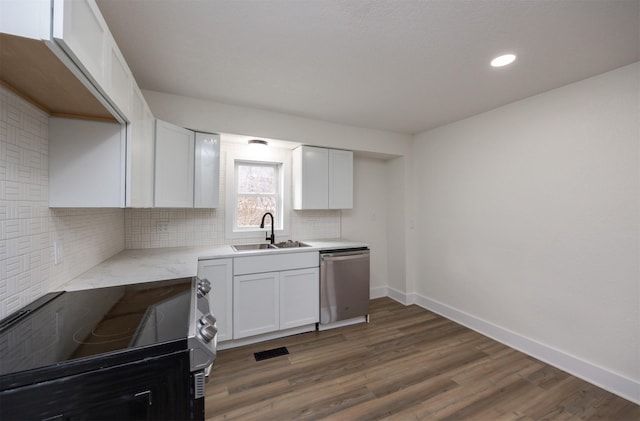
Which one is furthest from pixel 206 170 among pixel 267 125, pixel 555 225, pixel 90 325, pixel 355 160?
pixel 555 225

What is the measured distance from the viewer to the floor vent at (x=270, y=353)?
2.31 m

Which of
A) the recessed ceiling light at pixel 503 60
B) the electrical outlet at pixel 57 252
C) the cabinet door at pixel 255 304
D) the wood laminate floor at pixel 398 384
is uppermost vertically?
the recessed ceiling light at pixel 503 60

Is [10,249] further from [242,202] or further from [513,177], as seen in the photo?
[513,177]

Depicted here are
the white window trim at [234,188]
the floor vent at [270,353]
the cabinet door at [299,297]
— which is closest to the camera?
the floor vent at [270,353]

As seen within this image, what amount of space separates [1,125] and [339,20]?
168 centimetres

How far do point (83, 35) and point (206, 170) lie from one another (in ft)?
5.65

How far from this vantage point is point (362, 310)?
9.81ft

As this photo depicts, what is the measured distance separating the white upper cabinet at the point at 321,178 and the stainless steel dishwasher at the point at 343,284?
69 cm

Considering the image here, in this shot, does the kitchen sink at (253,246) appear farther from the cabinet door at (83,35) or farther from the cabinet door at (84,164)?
the cabinet door at (83,35)

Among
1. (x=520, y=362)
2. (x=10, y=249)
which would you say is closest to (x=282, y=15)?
(x=10, y=249)

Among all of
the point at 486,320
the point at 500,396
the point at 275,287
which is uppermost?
the point at 275,287

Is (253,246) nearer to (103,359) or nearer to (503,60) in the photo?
(103,359)

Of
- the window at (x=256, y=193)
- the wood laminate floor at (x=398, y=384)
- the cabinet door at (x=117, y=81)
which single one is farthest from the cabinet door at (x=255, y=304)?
the cabinet door at (x=117, y=81)

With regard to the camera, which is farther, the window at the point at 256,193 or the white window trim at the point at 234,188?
the window at the point at 256,193
